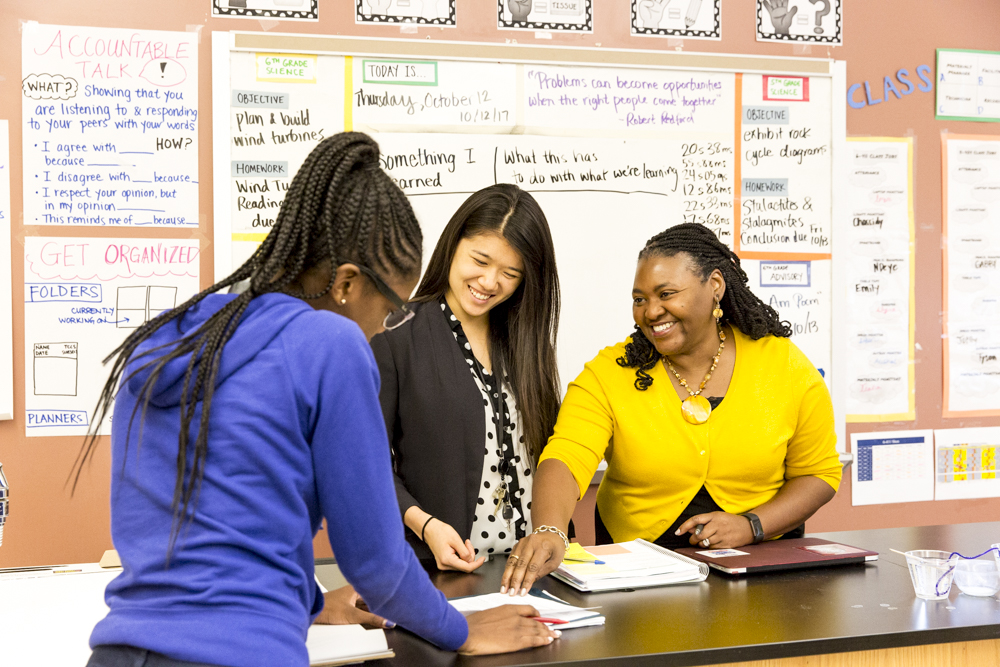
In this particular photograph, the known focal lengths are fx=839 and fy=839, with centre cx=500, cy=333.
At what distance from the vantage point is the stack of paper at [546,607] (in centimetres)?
129

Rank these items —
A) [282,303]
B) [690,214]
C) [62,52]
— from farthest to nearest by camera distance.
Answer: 1. [690,214]
2. [62,52]
3. [282,303]

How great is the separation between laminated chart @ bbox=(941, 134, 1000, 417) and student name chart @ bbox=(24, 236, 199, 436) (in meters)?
2.84

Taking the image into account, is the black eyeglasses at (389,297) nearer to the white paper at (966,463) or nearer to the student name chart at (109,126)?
the student name chart at (109,126)

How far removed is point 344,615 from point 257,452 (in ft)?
1.82

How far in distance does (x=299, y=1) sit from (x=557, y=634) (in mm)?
2203

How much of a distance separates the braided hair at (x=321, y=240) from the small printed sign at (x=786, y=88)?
2.38m

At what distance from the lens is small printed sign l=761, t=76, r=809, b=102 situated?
119 inches

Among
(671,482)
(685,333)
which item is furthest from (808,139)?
(671,482)

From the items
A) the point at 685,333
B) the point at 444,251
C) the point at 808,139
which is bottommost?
the point at 685,333

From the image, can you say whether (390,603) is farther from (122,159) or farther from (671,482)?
(122,159)

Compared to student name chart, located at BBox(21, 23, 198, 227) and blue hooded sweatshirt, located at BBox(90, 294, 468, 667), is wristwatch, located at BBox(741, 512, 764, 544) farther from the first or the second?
student name chart, located at BBox(21, 23, 198, 227)

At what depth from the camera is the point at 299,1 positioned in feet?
8.79

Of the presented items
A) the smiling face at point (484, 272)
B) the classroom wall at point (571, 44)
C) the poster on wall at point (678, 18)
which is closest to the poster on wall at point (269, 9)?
the classroom wall at point (571, 44)

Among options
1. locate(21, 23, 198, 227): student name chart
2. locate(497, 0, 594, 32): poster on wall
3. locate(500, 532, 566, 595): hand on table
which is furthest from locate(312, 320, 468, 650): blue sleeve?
locate(497, 0, 594, 32): poster on wall
